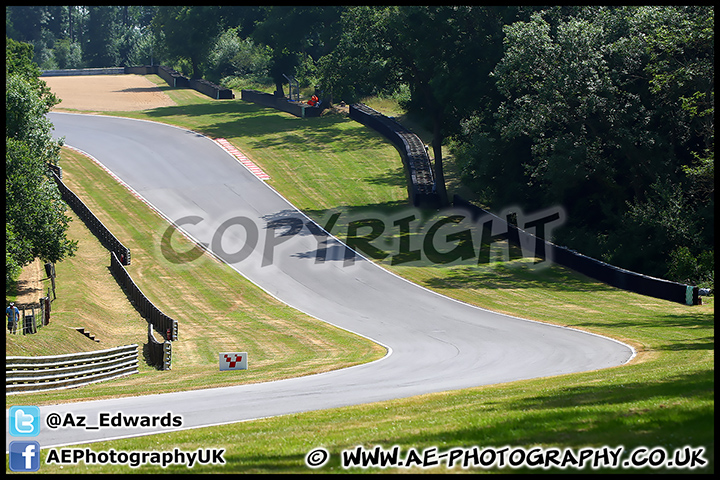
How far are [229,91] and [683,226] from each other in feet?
209

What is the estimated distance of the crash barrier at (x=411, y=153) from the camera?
178 ft

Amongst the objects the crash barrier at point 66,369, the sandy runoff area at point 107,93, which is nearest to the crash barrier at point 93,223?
the crash barrier at point 66,369

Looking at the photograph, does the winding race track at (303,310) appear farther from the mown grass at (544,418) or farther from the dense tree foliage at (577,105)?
the dense tree foliage at (577,105)

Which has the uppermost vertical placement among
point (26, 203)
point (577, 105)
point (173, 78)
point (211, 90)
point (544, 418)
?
point (173, 78)

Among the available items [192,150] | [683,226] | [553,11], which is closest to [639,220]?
[683,226]

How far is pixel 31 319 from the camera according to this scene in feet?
91.6

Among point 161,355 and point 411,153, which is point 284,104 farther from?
point 161,355

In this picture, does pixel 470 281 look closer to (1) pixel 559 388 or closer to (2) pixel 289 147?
(1) pixel 559 388

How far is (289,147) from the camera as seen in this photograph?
6662 cm

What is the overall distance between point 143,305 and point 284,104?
50788 mm

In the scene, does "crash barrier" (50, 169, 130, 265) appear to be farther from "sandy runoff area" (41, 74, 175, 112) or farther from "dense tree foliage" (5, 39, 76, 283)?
"sandy runoff area" (41, 74, 175, 112)

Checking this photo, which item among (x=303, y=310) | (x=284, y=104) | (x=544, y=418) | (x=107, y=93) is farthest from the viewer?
(x=107, y=93)

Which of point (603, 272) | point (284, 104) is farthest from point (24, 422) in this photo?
point (284, 104)

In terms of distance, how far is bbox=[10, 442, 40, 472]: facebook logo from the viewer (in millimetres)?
11703
